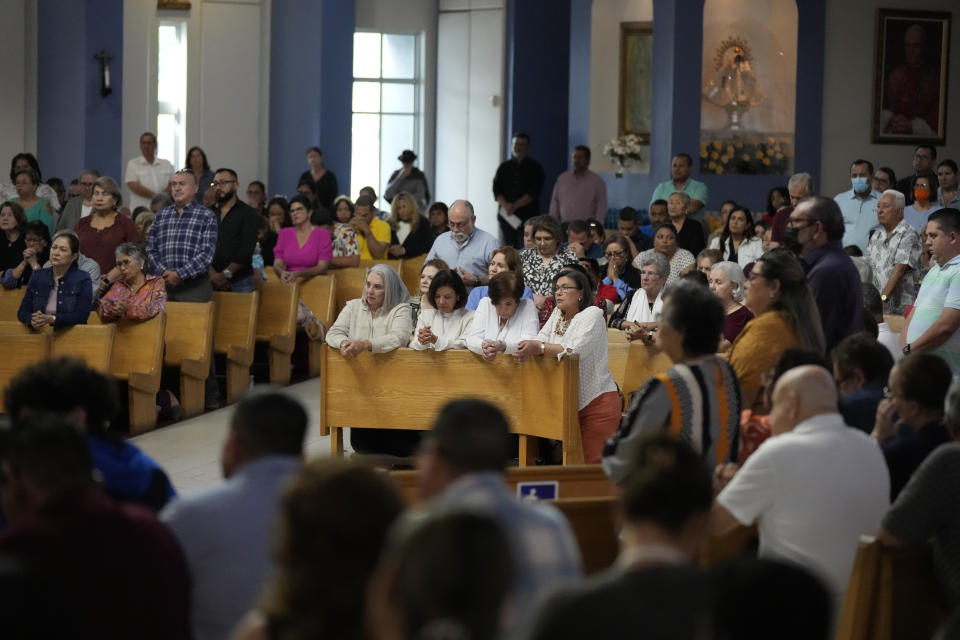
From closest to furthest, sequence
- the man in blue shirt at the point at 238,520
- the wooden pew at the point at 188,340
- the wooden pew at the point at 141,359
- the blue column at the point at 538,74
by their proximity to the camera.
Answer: the man in blue shirt at the point at 238,520
the wooden pew at the point at 141,359
the wooden pew at the point at 188,340
the blue column at the point at 538,74

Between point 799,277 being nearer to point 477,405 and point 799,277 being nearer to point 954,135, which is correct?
point 477,405

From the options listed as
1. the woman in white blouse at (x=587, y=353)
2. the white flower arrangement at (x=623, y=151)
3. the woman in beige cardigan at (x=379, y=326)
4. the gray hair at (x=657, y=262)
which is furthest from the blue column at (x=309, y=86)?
the woman in white blouse at (x=587, y=353)

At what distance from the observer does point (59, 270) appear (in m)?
8.77

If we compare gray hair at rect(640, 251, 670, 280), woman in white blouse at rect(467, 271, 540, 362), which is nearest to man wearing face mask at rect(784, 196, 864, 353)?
woman in white blouse at rect(467, 271, 540, 362)

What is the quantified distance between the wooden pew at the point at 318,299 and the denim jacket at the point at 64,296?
2.57 metres

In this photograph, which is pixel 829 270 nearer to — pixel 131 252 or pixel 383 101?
pixel 131 252

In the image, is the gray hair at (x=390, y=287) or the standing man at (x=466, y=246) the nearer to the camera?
the gray hair at (x=390, y=287)

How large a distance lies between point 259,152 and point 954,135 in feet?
27.5

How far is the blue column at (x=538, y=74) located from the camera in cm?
1794

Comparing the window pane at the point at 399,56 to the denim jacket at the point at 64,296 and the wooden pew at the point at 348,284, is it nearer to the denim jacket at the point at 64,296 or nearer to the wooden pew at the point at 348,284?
the wooden pew at the point at 348,284

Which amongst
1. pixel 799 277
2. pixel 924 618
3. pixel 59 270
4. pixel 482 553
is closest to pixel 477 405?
pixel 482 553

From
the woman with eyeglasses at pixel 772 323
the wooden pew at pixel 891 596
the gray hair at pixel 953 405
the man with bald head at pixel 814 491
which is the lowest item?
the wooden pew at pixel 891 596

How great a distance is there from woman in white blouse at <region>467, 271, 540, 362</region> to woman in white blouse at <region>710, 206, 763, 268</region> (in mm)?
3903

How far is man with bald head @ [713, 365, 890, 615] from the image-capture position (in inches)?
147
